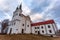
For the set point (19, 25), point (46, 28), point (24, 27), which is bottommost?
point (46, 28)

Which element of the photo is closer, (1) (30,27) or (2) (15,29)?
(2) (15,29)

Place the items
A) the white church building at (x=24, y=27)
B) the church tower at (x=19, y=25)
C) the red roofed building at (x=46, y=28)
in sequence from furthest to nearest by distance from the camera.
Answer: the red roofed building at (x=46, y=28), the white church building at (x=24, y=27), the church tower at (x=19, y=25)

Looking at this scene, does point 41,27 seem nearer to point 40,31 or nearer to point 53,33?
point 40,31

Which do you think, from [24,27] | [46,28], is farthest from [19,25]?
[46,28]

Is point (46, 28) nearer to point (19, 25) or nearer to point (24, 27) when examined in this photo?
point (24, 27)

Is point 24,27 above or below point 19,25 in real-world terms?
below

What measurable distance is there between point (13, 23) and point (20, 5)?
43.3 feet

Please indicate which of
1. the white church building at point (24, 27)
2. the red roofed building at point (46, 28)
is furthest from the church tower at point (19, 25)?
the red roofed building at point (46, 28)

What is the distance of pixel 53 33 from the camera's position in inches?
1399

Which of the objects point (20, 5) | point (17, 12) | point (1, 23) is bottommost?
point (1, 23)

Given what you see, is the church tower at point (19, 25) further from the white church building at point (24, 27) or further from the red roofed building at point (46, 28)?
the red roofed building at point (46, 28)

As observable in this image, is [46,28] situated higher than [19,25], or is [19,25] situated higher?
[19,25]

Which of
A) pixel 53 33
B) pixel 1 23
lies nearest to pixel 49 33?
pixel 53 33

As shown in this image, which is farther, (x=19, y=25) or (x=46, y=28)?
(x=46, y=28)
